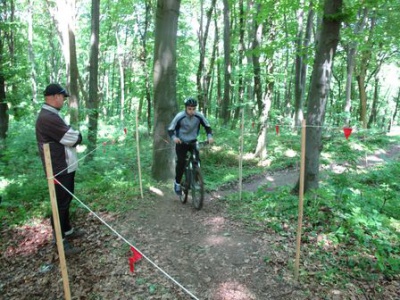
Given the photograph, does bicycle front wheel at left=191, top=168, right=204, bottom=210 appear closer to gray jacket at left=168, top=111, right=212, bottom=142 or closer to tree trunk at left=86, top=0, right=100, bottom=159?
gray jacket at left=168, top=111, right=212, bottom=142

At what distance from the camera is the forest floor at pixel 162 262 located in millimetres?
3990

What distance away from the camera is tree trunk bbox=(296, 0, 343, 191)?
5.78 m

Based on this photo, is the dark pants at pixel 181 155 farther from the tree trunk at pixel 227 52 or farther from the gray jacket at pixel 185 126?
the tree trunk at pixel 227 52

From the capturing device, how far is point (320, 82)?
20.1ft

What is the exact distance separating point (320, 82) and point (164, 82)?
3767 mm

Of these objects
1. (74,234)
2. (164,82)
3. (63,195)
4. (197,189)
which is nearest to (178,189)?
(197,189)

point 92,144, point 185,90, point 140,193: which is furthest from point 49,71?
point 140,193

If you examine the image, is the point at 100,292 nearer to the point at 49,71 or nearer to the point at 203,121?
the point at 203,121

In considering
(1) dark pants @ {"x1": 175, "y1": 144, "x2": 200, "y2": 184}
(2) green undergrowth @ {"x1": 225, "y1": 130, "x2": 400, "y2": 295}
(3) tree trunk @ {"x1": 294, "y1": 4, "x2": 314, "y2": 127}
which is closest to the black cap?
(1) dark pants @ {"x1": 175, "y1": 144, "x2": 200, "y2": 184}

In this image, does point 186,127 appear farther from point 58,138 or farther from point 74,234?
point 74,234

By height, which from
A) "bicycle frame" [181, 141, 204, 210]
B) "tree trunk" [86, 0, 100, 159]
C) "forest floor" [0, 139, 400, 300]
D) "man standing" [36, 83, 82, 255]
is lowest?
"forest floor" [0, 139, 400, 300]

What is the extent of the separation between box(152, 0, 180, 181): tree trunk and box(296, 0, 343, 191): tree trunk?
3.49m

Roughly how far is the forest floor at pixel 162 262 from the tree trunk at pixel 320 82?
2012 millimetres

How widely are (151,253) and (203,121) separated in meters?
3.01
